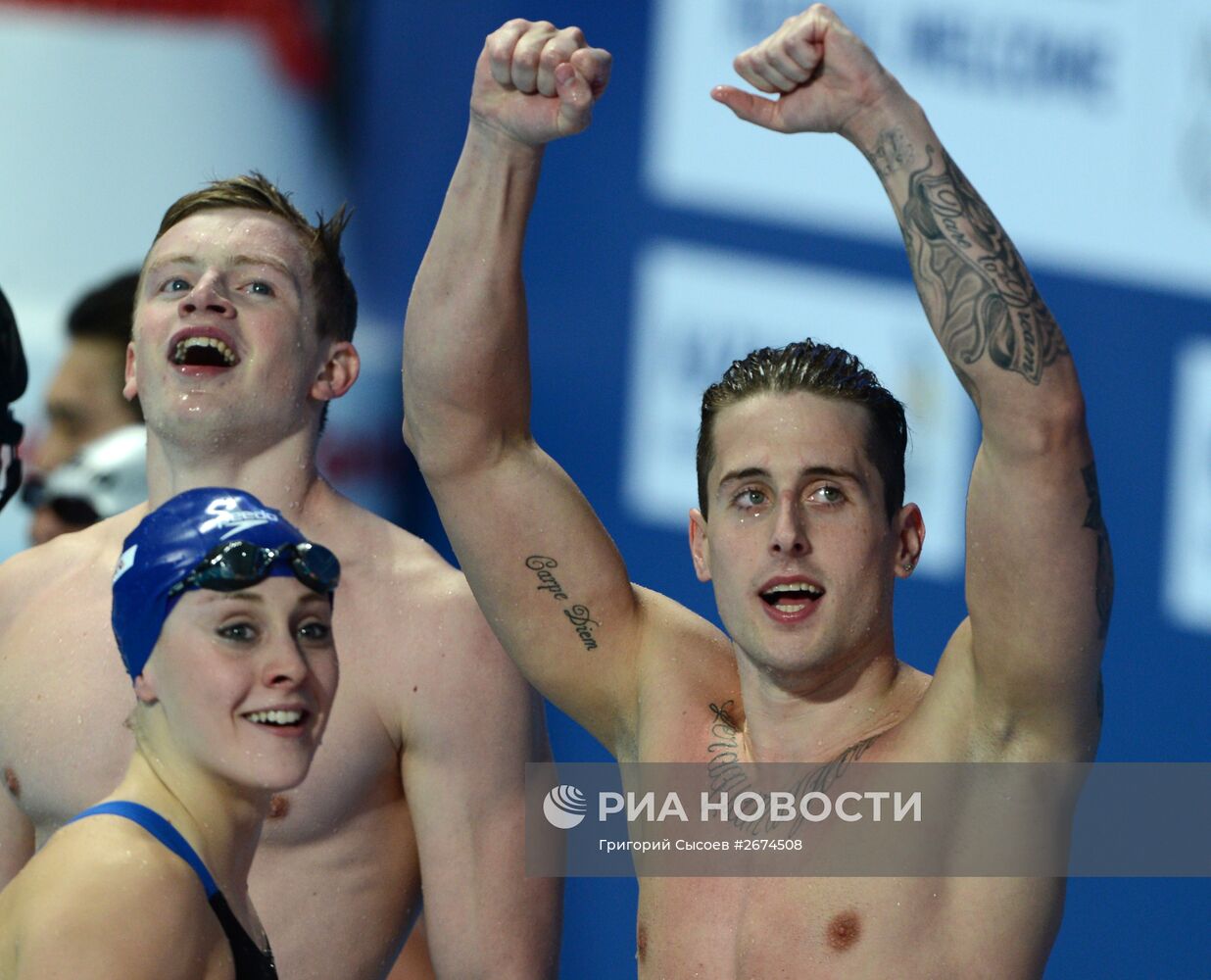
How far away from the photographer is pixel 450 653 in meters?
2.69

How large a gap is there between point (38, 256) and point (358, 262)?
0.84 metres

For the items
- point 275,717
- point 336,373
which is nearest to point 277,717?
point 275,717

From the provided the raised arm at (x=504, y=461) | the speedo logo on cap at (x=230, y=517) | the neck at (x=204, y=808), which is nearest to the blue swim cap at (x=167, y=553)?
the speedo logo on cap at (x=230, y=517)

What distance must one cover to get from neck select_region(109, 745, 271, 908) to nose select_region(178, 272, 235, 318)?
90cm

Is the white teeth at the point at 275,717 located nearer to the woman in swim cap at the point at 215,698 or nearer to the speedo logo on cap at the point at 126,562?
the woman in swim cap at the point at 215,698

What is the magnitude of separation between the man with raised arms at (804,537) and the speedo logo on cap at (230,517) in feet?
1.81

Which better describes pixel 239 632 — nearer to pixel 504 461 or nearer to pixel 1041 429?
pixel 504 461

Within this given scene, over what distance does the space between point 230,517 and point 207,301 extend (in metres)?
0.84

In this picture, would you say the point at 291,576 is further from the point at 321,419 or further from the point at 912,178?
the point at 321,419

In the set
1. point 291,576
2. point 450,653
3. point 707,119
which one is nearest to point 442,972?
point 450,653

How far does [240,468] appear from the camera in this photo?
2658 millimetres

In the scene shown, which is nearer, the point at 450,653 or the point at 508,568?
the point at 508,568

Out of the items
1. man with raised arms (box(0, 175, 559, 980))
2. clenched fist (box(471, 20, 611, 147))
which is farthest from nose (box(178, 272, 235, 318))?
clenched fist (box(471, 20, 611, 147))

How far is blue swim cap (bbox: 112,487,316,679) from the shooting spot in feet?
5.88
